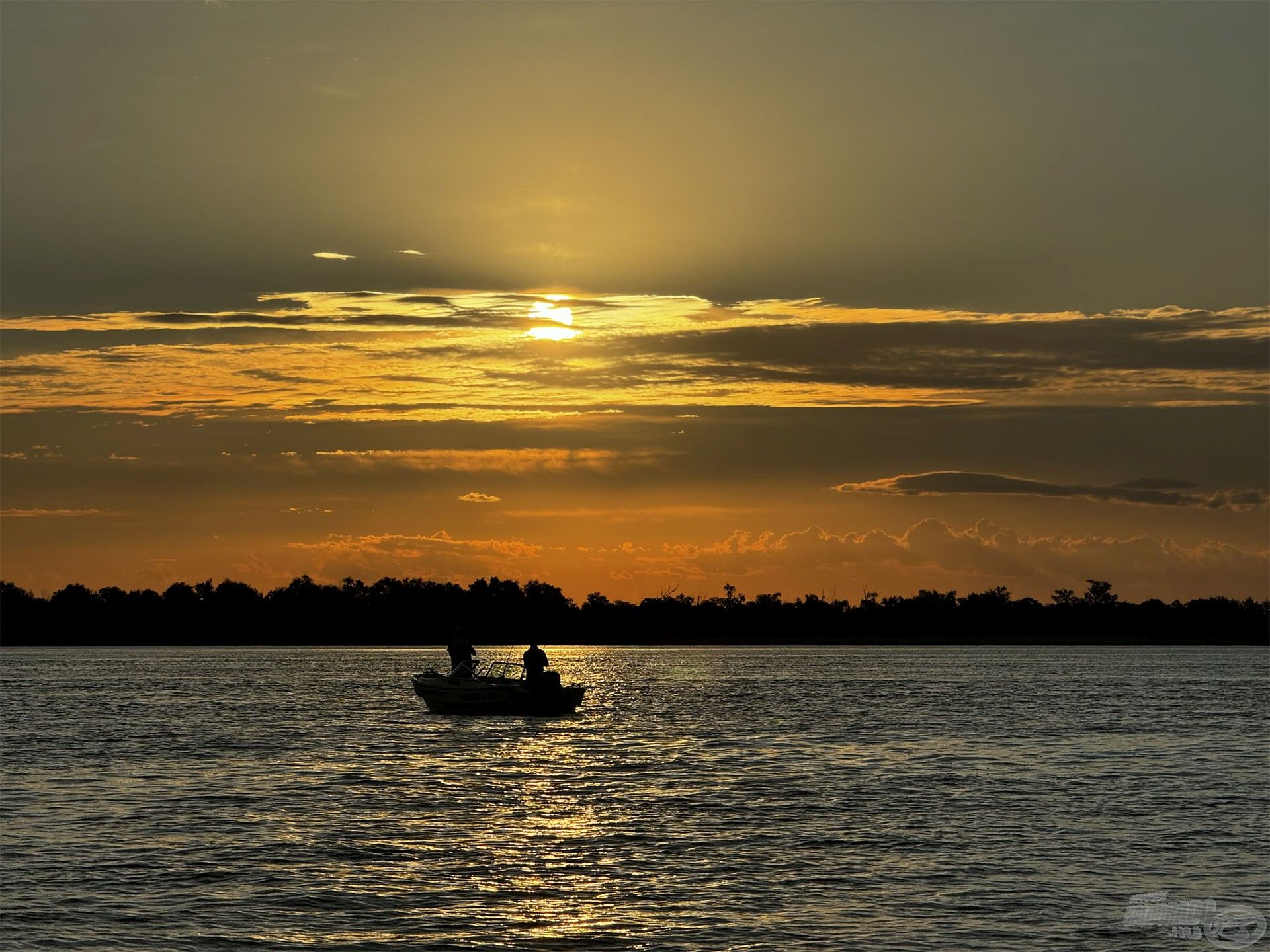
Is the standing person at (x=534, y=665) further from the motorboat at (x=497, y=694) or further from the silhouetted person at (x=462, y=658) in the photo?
the silhouetted person at (x=462, y=658)

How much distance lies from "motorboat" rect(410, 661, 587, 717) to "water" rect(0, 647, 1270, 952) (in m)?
1.54

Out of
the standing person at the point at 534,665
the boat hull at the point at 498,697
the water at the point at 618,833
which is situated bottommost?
the water at the point at 618,833

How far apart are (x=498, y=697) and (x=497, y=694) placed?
286mm

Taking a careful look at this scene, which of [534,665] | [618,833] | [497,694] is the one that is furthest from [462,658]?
[618,833]

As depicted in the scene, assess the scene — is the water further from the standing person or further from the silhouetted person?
the silhouetted person

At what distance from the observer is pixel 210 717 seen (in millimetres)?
97188

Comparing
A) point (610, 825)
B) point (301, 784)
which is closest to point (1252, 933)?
point (610, 825)

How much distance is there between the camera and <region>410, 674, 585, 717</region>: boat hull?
274ft

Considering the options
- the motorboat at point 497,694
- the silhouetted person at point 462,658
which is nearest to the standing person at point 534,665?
the motorboat at point 497,694

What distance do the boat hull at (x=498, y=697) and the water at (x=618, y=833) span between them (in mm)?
1409

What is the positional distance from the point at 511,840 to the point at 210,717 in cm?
6163

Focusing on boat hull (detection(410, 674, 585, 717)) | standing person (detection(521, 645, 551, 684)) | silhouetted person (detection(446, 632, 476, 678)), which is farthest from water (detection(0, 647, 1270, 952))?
silhouetted person (detection(446, 632, 476, 678))

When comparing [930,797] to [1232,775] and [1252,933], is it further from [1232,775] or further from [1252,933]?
[1252,933]

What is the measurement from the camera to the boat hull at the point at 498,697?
274 ft
